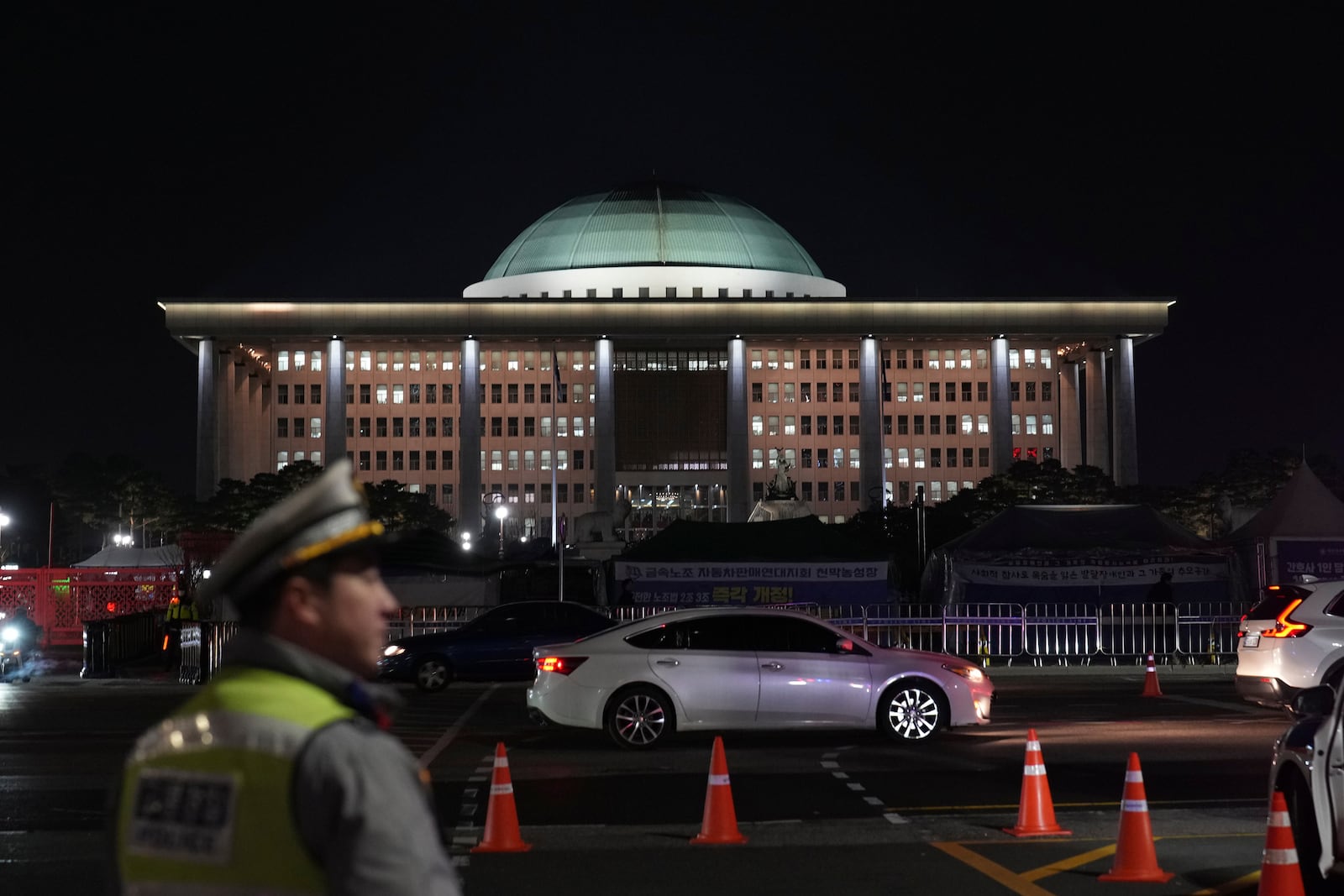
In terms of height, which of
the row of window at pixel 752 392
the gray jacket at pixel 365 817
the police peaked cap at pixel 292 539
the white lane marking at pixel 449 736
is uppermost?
the row of window at pixel 752 392

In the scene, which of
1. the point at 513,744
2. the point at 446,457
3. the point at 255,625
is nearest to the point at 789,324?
the point at 446,457

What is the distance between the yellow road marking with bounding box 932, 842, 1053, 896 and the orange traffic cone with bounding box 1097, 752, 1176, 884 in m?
0.54

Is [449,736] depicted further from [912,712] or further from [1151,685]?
[1151,685]

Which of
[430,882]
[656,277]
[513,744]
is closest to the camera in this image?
[430,882]

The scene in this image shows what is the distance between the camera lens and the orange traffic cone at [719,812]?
39.2ft

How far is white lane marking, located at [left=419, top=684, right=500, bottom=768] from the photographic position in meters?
17.8

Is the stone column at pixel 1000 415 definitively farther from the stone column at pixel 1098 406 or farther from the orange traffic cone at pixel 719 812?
the orange traffic cone at pixel 719 812

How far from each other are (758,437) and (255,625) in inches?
5873

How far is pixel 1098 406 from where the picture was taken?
442 ft

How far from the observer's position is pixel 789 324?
127 m

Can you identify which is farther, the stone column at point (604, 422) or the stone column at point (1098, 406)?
the stone column at point (1098, 406)

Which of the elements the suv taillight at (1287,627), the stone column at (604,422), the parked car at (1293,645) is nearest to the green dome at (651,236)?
the stone column at (604,422)

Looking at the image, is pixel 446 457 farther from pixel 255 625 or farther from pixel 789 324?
pixel 255 625

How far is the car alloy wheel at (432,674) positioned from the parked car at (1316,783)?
2002 centimetres
